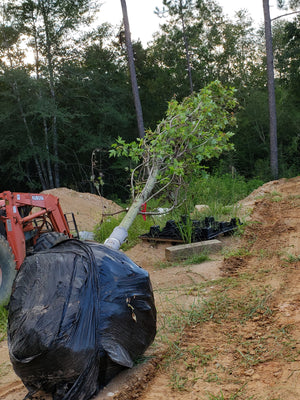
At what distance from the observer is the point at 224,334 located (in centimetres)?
348

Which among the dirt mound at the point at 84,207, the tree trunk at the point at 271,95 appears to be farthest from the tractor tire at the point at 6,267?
the tree trunk at the point at 271,95

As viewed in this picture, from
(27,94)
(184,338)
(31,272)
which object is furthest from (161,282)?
(27,94)

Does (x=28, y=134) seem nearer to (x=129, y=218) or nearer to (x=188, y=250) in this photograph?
(x=188, y=250)

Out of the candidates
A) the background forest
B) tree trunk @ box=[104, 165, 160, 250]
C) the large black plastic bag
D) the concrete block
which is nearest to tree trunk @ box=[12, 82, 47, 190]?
the background forest

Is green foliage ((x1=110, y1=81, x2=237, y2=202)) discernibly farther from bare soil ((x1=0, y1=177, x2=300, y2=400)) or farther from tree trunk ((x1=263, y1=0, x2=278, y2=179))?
tree trunk ((x1=263, y1=0, x2=278, y2=179))

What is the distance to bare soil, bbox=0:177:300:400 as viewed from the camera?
2.66m

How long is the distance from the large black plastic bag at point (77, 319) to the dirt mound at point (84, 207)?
840 centimetres

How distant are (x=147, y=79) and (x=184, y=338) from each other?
22487 millimetres

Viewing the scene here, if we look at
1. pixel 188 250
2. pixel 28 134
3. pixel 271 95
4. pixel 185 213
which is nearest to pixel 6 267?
pixel 188 250

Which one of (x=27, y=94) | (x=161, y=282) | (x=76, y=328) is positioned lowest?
(x=161, y=282)

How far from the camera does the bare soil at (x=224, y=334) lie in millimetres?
2664

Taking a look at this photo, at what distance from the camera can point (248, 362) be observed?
9.51 ft

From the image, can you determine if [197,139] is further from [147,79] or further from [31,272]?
[147,79]

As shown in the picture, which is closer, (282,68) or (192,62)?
(282,68)
